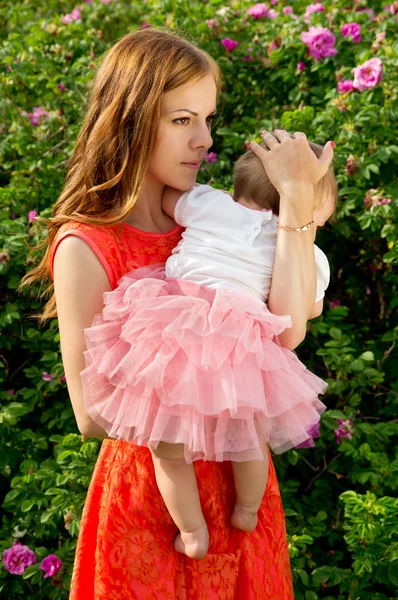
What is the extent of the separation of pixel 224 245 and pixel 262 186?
220mm

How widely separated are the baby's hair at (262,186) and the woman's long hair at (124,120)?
0.79 ft

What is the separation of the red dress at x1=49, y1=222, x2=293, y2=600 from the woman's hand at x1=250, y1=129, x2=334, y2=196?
29 centimetres

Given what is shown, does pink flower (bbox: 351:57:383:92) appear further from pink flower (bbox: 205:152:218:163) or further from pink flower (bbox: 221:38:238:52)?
pink flower (bbox: 221:38:238:52)

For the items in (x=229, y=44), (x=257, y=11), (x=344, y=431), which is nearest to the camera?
(x=344, y=431)

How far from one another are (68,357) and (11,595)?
161cm

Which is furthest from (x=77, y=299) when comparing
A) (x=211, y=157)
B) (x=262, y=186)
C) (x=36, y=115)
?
(x=36, y=115)

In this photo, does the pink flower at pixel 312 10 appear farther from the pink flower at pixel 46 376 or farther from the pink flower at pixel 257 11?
the pink flower at pixel 46 376

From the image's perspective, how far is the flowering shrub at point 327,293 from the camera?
2.73 meters

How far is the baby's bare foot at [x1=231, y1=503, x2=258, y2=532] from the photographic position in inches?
72.1

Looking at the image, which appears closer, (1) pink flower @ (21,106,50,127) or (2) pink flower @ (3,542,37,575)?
(2) pink flower @ (3,542,37,575)

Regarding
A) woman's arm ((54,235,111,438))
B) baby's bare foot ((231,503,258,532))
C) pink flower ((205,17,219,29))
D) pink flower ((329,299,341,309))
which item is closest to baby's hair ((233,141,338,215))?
woman's arm ((54,235,111,438))

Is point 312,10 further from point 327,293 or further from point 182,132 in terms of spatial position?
point 182,132

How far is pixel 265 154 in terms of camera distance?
1.80 metres

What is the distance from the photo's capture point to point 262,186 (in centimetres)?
188
